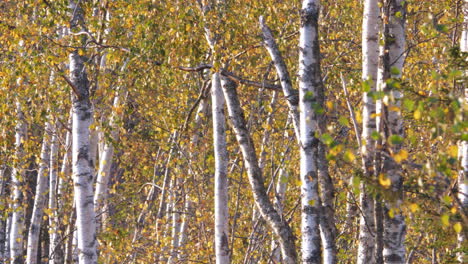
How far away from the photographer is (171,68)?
7.86 meters

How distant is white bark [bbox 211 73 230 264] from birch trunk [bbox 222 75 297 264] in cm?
44

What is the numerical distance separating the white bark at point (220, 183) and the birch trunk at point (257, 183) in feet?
1.45

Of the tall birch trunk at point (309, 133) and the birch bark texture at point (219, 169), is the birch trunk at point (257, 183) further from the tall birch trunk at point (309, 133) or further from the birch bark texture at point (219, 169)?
the tall birch trunk at point (309, 133)

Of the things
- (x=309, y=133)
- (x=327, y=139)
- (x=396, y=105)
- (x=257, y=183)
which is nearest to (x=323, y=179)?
(x=309, y=133)

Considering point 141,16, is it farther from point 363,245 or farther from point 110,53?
point 363,245

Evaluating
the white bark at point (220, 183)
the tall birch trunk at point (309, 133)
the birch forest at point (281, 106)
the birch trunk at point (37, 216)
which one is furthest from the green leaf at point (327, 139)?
the birch trunk at point (37, 216)

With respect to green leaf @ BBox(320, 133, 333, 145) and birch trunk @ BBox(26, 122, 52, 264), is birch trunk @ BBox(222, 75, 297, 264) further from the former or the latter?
birch trunk @ BBox(26, 122, 52, 264)

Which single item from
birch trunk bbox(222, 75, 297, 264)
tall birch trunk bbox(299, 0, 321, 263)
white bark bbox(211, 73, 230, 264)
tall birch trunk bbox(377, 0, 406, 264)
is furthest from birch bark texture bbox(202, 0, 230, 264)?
tall birch trunk bbox(377, 0, 406, 264)

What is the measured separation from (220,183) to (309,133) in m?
2.48

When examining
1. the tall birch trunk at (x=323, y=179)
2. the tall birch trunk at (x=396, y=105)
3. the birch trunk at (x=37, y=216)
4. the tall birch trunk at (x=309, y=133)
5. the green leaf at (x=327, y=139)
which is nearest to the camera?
the green leaf at (x=327, y=139)

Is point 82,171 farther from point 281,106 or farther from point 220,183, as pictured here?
point 281,106

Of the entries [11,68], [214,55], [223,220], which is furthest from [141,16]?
[223,220]

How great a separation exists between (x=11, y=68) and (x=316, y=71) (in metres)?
4.59

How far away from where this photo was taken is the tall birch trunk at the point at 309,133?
19.0 ft
